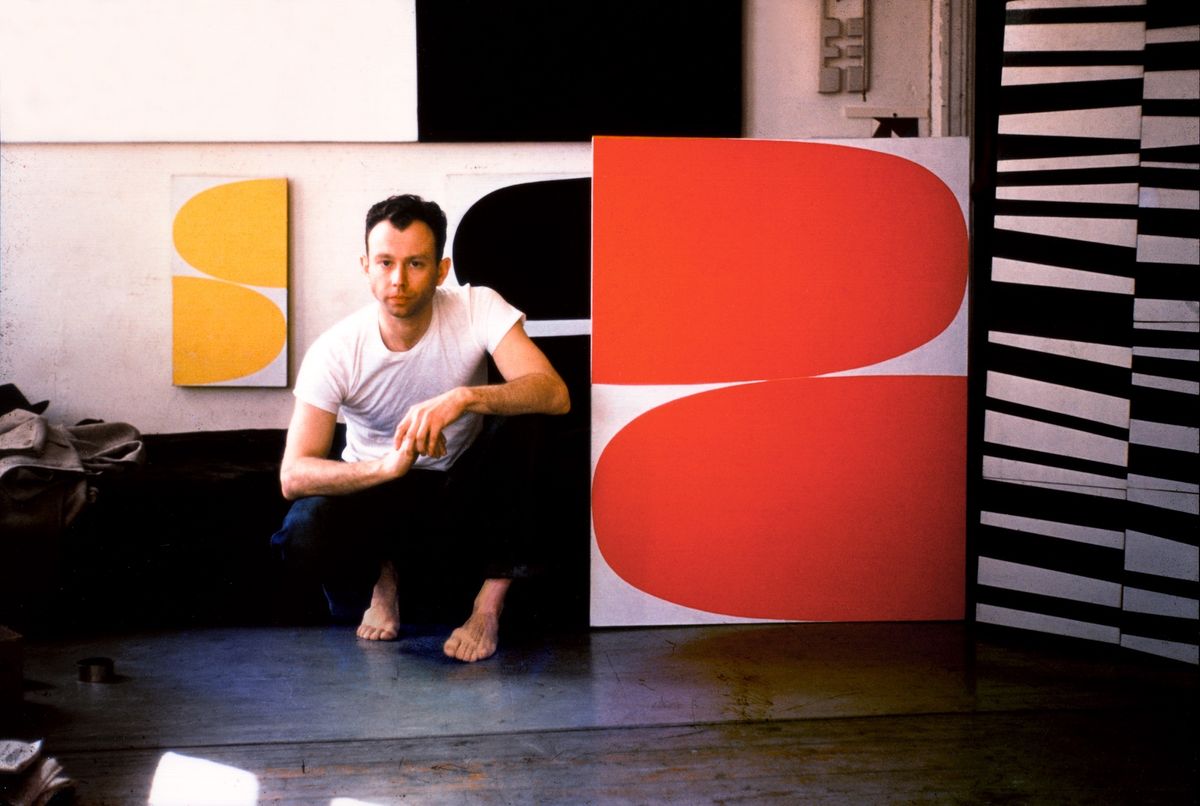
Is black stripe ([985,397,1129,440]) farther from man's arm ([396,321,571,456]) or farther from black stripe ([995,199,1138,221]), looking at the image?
man's arm ([396,321,571,456])

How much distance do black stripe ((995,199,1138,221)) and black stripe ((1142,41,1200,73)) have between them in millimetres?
338

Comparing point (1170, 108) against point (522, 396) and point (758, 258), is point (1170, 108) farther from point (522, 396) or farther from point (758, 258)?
point (522, 396)

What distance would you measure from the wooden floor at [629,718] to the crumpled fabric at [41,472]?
34 cm

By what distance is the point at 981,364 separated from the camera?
248 cm

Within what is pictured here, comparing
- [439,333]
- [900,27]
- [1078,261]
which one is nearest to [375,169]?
[439,333]

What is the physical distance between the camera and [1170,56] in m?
2.24

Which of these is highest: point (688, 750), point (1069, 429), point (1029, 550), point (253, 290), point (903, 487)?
point (253, 290)

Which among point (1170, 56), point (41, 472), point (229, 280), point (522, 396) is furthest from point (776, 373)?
point (229, 280)

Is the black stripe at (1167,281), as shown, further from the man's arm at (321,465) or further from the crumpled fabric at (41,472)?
the crumpled fabric at (41,472)

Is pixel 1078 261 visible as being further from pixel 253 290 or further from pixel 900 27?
pixel 253 290

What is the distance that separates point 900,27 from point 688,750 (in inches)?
116

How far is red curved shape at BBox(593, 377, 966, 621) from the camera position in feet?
7.92

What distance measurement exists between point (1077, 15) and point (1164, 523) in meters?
1.31

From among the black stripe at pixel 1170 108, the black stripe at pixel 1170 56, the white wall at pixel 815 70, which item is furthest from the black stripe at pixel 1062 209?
the white wall at pixel 815 70
